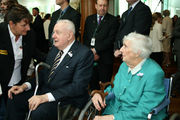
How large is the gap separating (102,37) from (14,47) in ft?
4.34

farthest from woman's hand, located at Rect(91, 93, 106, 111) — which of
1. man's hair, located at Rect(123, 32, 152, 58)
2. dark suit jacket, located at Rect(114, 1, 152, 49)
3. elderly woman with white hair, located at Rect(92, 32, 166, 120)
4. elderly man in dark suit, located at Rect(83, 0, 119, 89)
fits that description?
elderly man in dark suit, located at Rect(83, 0, 119, 89)

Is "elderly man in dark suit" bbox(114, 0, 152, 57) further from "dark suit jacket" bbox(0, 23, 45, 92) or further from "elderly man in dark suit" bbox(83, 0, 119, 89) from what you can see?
"dark suit jacket" bbox(0, 23, 45, 92)

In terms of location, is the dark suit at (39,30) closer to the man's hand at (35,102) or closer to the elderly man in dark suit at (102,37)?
the elderly man in dark suit at (102,37)

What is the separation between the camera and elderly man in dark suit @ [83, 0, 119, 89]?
128 inches

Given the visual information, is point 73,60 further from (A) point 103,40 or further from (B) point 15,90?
(A) point 103,40

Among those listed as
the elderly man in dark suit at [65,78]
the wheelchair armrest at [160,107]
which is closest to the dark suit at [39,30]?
the elderly man in dark suit at [65,78]

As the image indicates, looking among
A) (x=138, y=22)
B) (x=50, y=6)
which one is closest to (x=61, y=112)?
(x=138, y=22)

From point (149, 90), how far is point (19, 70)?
1638mm

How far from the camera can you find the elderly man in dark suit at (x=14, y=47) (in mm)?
2424

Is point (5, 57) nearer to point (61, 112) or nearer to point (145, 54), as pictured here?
point (61, 112)

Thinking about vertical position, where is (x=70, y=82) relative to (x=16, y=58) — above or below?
below

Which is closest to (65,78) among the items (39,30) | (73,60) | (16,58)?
(73,60)

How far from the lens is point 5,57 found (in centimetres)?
246

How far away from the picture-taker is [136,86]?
184 centimetres
